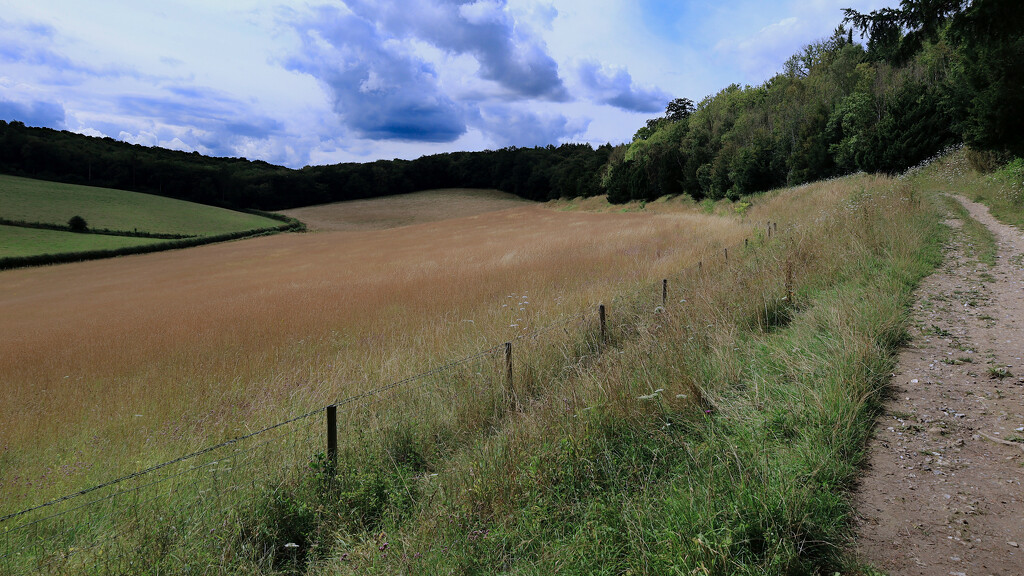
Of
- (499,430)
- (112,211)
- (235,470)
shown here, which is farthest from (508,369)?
(112,211)

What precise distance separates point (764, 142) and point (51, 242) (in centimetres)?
6403

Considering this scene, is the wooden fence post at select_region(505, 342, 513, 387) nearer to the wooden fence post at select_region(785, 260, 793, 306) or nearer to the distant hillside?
the wooden fence post at select_region(785, 260, 793, 306)

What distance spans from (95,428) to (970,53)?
113ft

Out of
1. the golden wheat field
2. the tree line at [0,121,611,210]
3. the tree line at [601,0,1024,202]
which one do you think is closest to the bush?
the tree line at [0,121,611,210]

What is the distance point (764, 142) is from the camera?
41344 mm

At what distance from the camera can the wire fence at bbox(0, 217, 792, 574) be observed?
364 centimetres

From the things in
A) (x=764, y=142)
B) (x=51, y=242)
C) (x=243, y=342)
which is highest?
(x=764, y=142)

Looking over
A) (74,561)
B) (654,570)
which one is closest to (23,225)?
(74,561)

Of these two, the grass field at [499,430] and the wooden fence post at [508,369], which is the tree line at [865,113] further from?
the wooden fence post at [508,369]

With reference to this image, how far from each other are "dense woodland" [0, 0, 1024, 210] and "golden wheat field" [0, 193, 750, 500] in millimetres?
9919

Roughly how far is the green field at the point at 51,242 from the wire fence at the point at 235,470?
160 feet

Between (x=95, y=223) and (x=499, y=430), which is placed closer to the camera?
(x=499, y=430)

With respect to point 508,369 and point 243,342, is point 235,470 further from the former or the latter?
point 243,342

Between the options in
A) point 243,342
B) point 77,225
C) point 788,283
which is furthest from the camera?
point 77,225
